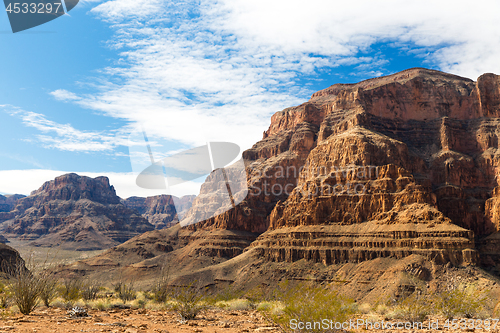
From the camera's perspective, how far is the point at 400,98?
566 ft

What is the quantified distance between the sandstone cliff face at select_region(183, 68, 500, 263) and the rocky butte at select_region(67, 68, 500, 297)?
0.41 meters

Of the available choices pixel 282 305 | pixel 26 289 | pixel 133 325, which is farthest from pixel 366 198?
pixel 26 289

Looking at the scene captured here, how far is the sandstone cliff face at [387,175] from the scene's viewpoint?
97.8m

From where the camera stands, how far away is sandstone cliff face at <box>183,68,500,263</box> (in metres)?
97.8

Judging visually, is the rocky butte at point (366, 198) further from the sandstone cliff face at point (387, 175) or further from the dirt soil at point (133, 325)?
the dirt soil at point (133, 325)

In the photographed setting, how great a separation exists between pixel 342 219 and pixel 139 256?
97.8 metres

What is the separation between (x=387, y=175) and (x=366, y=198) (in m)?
10.1

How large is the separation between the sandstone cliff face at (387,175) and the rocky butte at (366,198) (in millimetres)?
407

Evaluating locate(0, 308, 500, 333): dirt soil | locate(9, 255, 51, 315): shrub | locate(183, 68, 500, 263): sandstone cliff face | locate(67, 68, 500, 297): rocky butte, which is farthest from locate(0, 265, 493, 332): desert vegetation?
locate(183, 68, 500, 263): sandstone cliff face

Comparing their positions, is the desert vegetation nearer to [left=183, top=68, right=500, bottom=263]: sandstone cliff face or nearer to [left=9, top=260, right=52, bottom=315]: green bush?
[left=9, top=260, right=52, bottom=315]: green bush

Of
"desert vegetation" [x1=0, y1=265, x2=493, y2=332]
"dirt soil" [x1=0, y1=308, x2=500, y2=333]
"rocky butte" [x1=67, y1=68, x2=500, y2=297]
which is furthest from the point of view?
"rocky butte" [x1=67, y1=68, x2=500, y2=297]

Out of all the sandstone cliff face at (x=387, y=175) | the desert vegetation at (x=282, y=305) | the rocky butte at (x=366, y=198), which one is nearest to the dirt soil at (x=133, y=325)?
the desert vegetation at (x=282, y=305)

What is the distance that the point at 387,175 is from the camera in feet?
373

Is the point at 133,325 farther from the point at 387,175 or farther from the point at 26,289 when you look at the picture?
the point at 387,175
